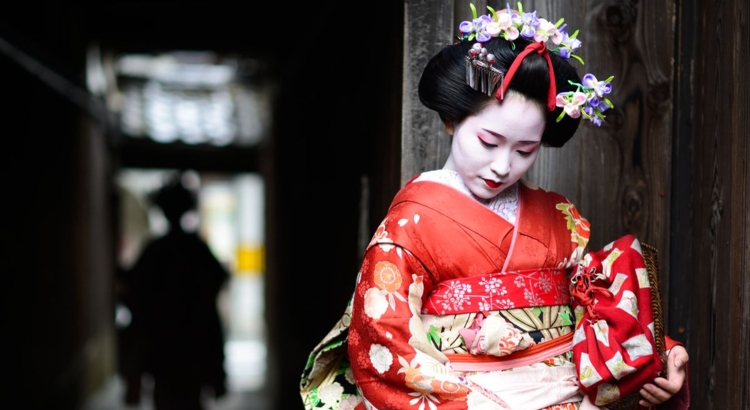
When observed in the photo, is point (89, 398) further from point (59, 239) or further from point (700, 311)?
point (700, 311)

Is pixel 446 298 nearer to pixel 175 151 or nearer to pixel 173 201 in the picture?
pixel 173 201

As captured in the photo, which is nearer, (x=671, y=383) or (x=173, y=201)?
(x=671, y=383)

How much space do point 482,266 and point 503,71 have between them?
21.1 inches

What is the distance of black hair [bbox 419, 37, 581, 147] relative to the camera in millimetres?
2082

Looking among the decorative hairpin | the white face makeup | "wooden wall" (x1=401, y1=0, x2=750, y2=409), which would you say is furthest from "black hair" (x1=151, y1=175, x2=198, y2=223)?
the decorative hairpin

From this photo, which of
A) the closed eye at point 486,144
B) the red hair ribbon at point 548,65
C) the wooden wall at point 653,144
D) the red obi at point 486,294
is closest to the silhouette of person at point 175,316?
the wooden wall at point 653,144

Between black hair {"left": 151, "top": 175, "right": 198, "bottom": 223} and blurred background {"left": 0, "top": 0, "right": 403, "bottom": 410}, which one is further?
black hair {"left": 151, "top": 175, "right": 198, "bottom": 223}

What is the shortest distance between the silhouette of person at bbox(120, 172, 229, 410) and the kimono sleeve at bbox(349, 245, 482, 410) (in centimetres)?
403

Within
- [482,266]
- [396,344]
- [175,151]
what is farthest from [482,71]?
[175,151]

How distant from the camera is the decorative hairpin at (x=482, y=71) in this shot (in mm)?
2061

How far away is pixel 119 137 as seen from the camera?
494 inches

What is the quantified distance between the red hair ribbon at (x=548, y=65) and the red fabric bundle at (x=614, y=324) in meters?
0.47

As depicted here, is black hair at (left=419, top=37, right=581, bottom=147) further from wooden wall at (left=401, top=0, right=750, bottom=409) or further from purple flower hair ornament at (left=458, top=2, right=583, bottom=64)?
wooden wall at (left=401, top=0, right=750, bottom=409)

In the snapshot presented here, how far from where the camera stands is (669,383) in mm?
2180
